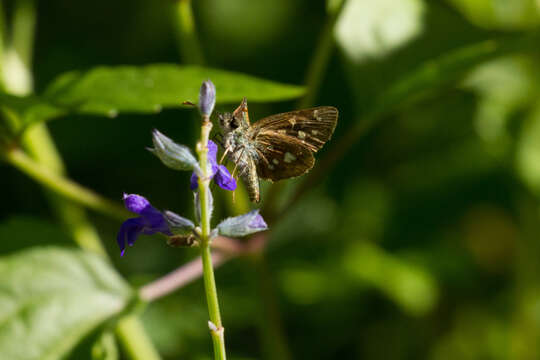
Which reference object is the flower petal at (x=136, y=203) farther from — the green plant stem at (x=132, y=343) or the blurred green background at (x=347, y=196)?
the blurred green background at (x=347, y=196)

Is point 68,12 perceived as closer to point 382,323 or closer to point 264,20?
point 264,20

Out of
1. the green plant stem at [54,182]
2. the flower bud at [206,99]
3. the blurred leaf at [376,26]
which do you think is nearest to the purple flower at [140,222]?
the flower bud at [206,99]

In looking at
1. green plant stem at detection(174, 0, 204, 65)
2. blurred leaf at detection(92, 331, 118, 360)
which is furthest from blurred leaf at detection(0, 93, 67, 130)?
blurred leaf at detection(92, 331, 118, 360)

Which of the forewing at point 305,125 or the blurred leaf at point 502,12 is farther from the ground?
the blurred leaf at point 502,12

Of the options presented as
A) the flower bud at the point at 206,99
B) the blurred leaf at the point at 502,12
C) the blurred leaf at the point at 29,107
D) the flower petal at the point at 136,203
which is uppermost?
the blurred leaf at the point at 502,12

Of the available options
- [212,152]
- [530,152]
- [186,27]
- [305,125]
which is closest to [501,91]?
[530,152]

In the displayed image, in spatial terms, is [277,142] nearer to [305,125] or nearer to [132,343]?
[305,125]
